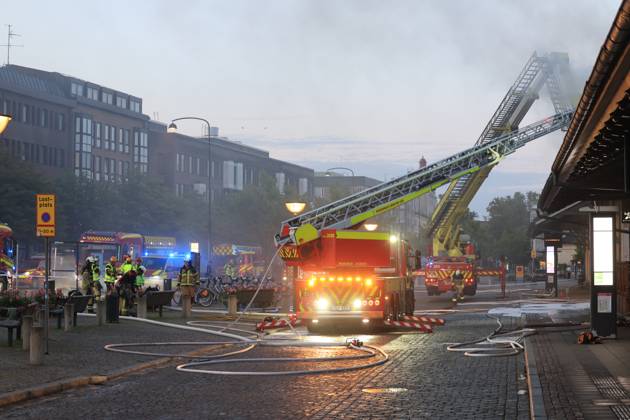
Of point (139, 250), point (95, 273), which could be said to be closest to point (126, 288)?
point (95, 273)

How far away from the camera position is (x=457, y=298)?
47656mm

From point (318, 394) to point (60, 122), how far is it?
291 feet

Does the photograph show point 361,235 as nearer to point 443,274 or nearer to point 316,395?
point 316,395

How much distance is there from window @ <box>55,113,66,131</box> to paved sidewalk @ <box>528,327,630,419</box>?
81.2 meters

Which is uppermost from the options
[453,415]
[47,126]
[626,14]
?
[47,126]

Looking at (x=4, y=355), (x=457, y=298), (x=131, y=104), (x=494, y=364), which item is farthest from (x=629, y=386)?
(x=131, y=104)

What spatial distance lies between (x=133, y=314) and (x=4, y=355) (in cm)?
1303

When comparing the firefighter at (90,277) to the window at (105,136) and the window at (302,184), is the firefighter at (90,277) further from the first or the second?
the window at (302,184)

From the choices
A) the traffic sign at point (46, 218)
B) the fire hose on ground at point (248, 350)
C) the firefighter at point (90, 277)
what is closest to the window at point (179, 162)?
the firefighter at point (90, 277)

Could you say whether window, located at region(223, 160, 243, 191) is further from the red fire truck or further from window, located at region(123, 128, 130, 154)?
the red fire truck

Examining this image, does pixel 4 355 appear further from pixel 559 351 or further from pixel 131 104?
pixel 131 104

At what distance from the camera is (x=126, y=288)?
3175 centimetres

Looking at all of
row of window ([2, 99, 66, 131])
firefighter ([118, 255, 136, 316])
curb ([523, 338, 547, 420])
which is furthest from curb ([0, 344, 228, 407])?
row of window ([2, 99, 66, 131])

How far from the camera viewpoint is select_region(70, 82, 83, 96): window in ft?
333
